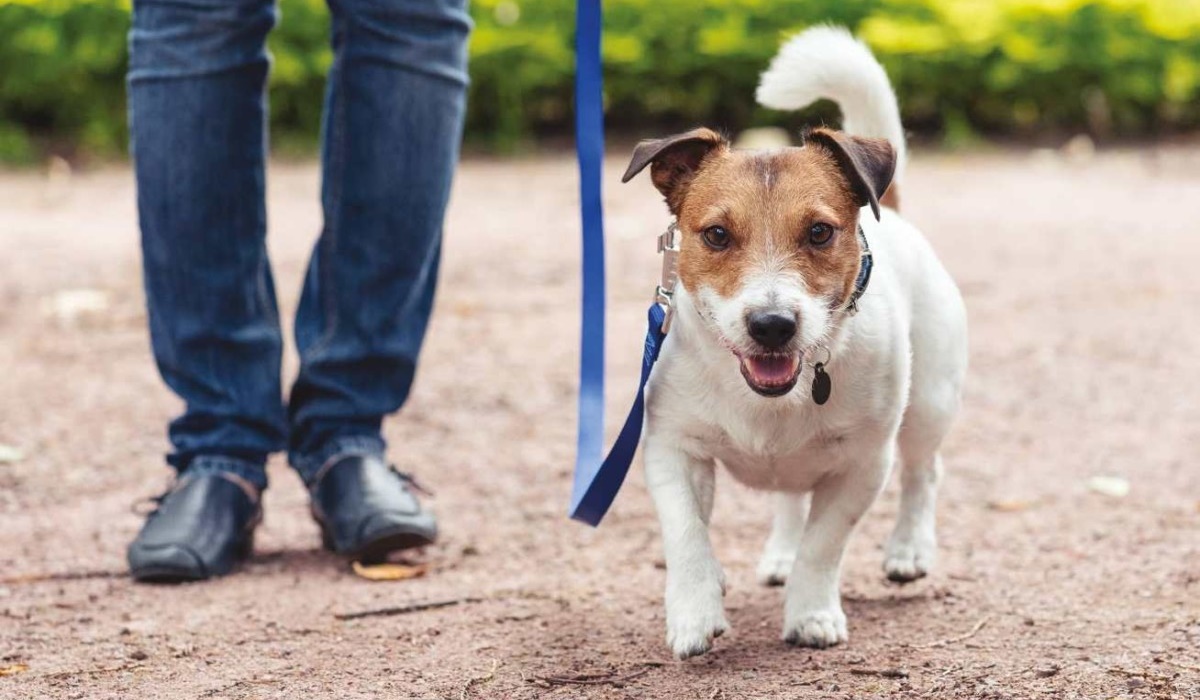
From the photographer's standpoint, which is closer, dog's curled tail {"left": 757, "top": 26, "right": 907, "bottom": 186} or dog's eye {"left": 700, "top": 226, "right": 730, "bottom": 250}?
dog's eye {"left": 700, "top": 226, "right": 730, "bottom": 250}

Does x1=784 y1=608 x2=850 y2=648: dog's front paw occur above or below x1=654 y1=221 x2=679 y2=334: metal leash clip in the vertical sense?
below

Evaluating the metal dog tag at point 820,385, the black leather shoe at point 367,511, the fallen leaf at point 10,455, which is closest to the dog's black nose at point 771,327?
the metal dog tag at point 820,385

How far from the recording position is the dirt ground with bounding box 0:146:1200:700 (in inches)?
114

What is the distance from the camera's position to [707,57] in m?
10.8

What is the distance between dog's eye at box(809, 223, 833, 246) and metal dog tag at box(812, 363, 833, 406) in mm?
224

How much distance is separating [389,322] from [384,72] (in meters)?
0.57

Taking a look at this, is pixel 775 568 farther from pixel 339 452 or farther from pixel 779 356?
pixel 339 452

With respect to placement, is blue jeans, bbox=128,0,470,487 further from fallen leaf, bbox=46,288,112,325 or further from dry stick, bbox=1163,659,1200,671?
fallen leaf, bbox=46,288,112,325

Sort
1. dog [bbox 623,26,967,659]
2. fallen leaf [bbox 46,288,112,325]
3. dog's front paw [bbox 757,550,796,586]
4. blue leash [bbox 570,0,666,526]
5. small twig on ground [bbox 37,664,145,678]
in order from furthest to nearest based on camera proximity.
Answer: fallen leaf [bbox 46,288,112,325]
dog's front paw [bbox 757,550,796,586]
blue leash [bbox 570,0,666,526]
small twig on ground [bbox 37,664,145,678]
dog [bbox 623,26,967,659]

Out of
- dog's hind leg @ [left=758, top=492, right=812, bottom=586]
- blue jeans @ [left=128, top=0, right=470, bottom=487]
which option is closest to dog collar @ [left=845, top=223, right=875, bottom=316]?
dog's hind leg @ [left=758, top=492, right=812, bottom=586]

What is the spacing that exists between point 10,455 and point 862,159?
299 centimetres

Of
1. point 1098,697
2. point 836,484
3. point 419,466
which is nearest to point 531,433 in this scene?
point 419,466

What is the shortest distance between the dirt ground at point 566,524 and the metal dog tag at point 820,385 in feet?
1.59

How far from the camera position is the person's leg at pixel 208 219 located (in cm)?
344
